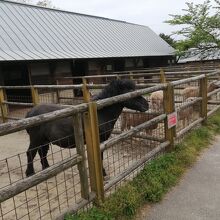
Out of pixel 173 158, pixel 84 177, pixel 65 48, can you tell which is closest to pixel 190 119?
pixel 173 158

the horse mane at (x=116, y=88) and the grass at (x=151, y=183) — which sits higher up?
the horse mane at (x=116, y=88)

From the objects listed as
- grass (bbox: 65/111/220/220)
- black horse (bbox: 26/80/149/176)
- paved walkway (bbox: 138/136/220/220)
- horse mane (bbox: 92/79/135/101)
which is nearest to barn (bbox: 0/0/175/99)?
black horse (bbox: 26/80/149/176)

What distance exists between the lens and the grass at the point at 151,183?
3620 mm

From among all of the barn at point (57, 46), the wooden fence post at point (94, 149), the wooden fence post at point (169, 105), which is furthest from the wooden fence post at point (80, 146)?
the barn at point (57, 46)

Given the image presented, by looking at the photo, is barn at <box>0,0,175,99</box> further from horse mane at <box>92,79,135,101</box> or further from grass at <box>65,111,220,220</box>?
grass at <box>65,111,220,220</box>

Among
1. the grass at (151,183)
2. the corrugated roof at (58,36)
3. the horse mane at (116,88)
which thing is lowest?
the grass at (151,183)

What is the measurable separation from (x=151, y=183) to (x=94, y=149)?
1251 millimetres

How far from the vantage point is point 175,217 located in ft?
12.1

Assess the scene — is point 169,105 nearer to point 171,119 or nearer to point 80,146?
point 171,119

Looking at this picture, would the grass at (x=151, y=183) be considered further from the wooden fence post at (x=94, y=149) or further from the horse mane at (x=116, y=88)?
the horse mane at (x=116, y=88)

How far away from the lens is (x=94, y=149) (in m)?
3.58

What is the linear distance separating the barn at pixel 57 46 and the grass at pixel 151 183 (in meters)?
8.97

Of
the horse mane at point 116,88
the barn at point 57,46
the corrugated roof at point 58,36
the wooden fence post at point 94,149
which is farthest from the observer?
the corrugated roof at point 58,36

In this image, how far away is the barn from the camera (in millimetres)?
14969
